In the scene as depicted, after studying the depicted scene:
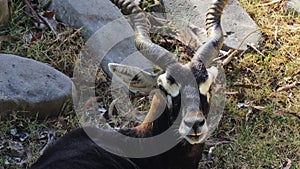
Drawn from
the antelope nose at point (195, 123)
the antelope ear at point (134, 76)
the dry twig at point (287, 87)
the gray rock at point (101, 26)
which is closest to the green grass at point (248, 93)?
the dry twig at point (287, 87)

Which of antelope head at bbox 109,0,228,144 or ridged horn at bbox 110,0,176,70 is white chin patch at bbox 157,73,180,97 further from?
ridged horn at bbox 110,0,176,70

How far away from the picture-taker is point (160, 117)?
5578 mm

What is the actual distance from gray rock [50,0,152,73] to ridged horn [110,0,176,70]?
1.82 m

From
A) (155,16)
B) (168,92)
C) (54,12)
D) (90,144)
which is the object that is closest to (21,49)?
(54,12)

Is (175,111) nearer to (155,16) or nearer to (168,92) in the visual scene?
(168,92)

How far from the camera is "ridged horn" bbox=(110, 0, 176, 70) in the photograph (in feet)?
18.4

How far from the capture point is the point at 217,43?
18.9 ft

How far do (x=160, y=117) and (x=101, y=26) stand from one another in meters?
2.86

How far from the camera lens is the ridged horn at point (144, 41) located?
5.61 meters

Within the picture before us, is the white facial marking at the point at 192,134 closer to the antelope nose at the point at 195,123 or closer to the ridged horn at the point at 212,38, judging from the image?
the antelope nose at the point at 195,123

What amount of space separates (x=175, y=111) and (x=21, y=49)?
2989mm

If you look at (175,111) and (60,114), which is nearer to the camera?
(175,111)

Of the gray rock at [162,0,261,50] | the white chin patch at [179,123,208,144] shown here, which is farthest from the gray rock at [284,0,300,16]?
the white chin patch at [179,123,208,144]

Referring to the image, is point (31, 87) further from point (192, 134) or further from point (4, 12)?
point (192, 134)
